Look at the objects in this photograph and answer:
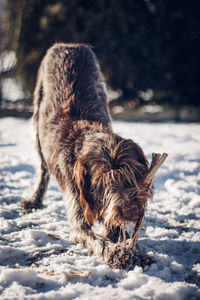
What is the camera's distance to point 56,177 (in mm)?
3027

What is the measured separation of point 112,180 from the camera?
7.12 feet

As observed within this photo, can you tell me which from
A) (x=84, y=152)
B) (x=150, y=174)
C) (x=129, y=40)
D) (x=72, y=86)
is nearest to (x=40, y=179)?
(x=72, y=86)

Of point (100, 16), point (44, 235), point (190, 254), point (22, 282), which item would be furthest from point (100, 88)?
point (100, 16)

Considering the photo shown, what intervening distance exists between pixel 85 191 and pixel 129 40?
677 centimetres

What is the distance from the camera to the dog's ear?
234 cm

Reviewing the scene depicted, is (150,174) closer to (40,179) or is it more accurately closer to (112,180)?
(112,180)

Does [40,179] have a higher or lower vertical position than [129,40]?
lower

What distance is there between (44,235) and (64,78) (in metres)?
1.99

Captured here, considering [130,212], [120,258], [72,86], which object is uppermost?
[72,86]

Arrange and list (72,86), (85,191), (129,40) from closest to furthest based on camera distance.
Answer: (85,191)
(72,86)
(129,40)

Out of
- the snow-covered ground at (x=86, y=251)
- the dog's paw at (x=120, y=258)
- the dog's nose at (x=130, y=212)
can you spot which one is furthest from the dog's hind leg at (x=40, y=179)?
the dog's nose at (x=130, y=212)

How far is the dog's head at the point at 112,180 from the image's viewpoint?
2.13 metres

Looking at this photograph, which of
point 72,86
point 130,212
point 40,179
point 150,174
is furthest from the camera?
point 40,179

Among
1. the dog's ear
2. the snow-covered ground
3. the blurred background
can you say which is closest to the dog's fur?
the dog's ear
